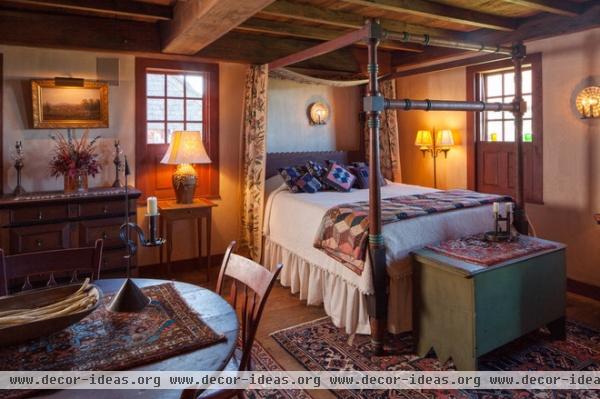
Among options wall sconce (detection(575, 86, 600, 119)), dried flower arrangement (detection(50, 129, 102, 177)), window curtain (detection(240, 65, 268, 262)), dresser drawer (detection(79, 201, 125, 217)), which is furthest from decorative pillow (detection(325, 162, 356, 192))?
dried flower arrangement (detection(50, 129, 102, 177))

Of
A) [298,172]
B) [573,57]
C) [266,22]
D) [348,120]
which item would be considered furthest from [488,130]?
[266,22]

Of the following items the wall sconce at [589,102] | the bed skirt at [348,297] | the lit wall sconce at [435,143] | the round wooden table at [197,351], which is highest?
the wall sconce at [589,102]

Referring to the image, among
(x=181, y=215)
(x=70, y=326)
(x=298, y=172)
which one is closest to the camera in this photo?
(x=70, y=326)

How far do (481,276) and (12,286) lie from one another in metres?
3.36

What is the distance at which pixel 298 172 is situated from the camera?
438 cm

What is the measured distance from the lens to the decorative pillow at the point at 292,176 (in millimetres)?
4197

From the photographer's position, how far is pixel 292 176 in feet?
14.0

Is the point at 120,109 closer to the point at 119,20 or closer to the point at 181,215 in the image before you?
the point at 119,20

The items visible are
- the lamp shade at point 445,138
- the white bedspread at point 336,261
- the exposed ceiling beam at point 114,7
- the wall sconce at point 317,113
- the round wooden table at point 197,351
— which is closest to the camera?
the round wooden table at point 197,351

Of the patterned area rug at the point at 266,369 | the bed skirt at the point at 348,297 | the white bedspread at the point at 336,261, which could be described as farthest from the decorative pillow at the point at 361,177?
the patterned area rug at the point at 266,369

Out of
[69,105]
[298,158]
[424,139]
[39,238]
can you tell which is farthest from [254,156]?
[424,139]

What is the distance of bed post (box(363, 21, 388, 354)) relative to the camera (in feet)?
8.68

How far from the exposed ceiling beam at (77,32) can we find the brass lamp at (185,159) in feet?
2.77

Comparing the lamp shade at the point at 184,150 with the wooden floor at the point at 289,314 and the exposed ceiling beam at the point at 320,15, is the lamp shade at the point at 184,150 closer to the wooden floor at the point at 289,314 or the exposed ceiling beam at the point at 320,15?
the wooden floor at the point at 289,314
